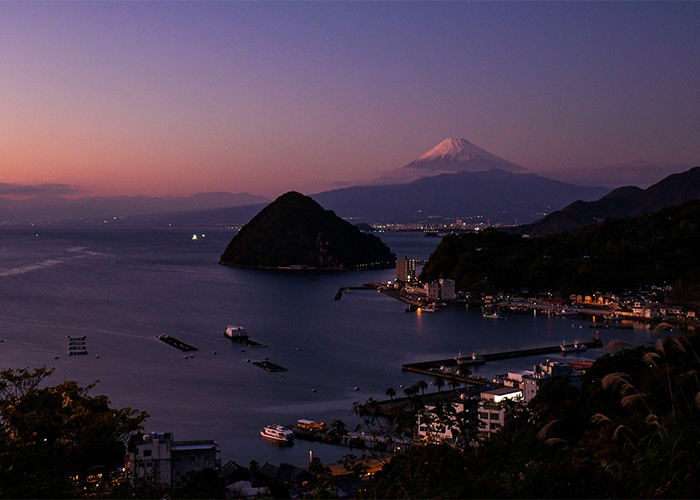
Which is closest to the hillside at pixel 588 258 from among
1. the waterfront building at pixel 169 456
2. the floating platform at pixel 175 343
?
the floating platform at pixel 175 343

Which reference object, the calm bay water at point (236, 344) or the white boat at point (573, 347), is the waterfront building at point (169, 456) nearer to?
the calm bay water at point (236, 344)

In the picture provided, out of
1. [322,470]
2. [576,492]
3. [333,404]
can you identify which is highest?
[576,492]

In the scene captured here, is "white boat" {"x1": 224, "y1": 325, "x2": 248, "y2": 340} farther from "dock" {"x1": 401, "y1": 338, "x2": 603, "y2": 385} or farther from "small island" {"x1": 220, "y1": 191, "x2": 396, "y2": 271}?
"small island" {"x1": 220, "y1": 191, "x2": 396, "y2": 271}

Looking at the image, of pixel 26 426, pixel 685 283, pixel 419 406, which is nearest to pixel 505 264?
pixel 685 283

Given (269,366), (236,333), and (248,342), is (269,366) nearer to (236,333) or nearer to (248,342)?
(248,342)

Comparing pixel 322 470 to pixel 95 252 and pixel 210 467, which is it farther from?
pixel 95 252

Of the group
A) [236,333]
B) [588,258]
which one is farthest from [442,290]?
[236,333]

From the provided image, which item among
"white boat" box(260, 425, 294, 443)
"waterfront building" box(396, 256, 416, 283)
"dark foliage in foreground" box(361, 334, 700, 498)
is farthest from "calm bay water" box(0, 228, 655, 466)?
"dark foliage in foreground" box(361, 334, 700, 498)
